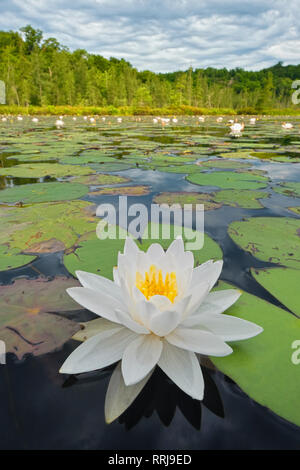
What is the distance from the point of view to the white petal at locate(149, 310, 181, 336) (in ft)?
1.97

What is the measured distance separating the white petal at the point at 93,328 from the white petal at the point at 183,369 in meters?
0.15

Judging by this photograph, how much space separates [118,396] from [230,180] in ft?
7.77

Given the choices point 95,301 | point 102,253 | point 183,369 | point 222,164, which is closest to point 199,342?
point 183,369

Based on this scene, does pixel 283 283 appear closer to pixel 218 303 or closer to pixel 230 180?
pixel 218 303

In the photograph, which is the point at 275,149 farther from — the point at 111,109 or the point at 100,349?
the point at 111,109

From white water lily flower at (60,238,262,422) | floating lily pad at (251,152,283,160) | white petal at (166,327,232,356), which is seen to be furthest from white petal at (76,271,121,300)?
floating lily pad at (251,152,283,160)

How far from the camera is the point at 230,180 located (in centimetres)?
260

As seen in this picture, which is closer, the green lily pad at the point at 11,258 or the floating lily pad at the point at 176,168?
the green lily pad at the point at 11,258

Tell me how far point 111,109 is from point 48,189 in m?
23.5

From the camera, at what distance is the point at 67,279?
3.40ft

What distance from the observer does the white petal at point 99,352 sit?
2.06ft

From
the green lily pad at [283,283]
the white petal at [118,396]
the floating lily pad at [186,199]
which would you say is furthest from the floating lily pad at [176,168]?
the white petal at [118,396]

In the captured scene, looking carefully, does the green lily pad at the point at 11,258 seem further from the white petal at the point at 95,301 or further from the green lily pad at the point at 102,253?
the white petal at the point at 95,301
